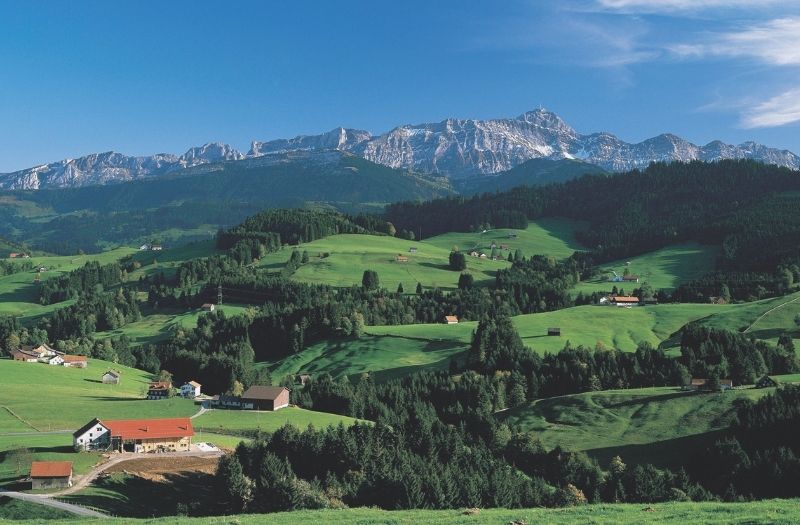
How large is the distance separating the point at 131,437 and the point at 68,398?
35.6 m

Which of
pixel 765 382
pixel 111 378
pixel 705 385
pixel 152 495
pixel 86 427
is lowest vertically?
pixel 152 495

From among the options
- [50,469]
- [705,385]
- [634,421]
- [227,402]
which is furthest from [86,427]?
[705,385]

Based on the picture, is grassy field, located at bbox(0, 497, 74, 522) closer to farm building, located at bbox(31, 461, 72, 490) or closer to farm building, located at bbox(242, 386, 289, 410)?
farm building, located at bbox(31, 461, 72, 490)

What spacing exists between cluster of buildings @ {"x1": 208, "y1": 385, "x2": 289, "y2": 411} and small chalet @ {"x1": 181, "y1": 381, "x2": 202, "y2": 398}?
15.3 m

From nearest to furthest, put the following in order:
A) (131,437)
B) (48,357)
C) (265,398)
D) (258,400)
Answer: (131,437), (258,400), (265,398), (48,357)

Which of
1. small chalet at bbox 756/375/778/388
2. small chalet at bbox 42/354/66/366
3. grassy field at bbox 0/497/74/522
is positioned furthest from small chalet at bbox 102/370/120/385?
small chalet at bbox 756/375/778/388

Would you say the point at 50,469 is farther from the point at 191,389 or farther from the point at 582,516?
the point at 191,389

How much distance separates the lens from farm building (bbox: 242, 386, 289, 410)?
120188mm

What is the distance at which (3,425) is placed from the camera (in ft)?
318

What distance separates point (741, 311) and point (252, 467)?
417ft

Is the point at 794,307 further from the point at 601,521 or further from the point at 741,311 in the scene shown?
the point at 601,521

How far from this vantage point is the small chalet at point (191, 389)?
5618 inches

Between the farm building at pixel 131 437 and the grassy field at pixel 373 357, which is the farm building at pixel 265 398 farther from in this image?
the farm building at pixel 131 437

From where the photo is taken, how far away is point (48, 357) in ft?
535
